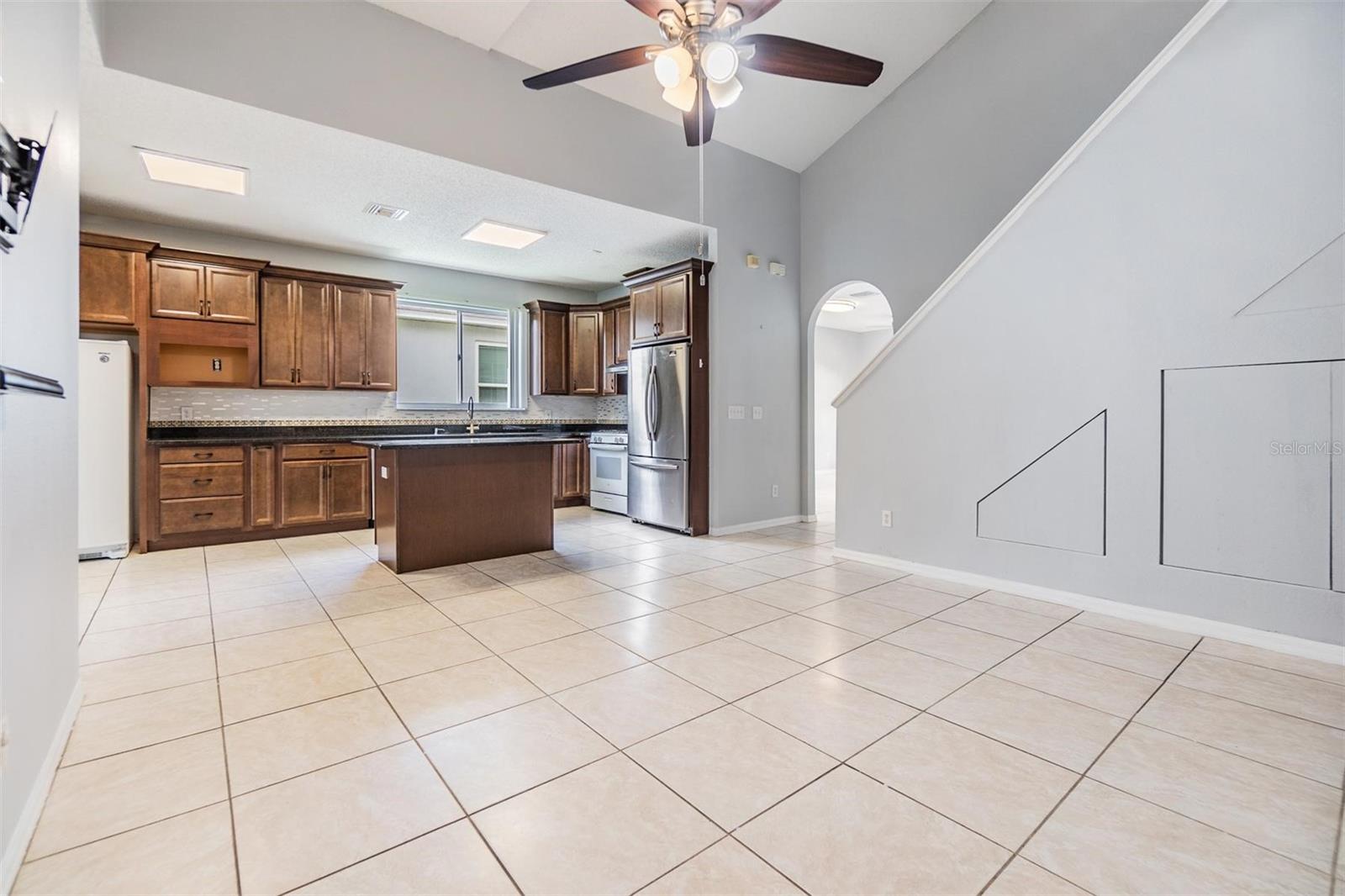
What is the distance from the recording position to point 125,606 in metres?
3.29

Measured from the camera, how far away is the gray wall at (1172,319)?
2.61m

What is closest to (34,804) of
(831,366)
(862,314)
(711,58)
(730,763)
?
(730,763)

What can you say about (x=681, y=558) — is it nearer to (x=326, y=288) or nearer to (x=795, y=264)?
(x=795, y=264)

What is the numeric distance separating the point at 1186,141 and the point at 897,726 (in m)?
3.14

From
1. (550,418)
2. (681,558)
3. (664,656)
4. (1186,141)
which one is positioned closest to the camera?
(664,656)

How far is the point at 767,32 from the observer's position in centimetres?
443

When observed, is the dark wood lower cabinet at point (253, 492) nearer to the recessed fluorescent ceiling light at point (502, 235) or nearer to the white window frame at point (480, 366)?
the white window frame at point (480, 366)

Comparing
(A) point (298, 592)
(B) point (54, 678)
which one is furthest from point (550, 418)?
(B) point (54, 678)

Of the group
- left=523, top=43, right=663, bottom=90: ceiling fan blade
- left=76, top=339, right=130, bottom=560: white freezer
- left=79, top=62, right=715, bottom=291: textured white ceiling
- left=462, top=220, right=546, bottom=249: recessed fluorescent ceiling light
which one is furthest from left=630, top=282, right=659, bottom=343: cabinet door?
left=76, top=339, right=130, bottom=560: white freezer

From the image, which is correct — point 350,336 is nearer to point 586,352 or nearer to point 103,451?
point 103,451

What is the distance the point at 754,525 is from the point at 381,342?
4202 millimetres

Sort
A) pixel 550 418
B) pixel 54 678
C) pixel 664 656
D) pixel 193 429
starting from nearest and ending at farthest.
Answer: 1. pixel 54 678
2. pixel 664 656
3. pixel 193 429
4. pixel 550 418

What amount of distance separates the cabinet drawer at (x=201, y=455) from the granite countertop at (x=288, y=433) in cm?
4

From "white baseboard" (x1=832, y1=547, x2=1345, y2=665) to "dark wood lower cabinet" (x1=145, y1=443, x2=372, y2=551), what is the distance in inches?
195
